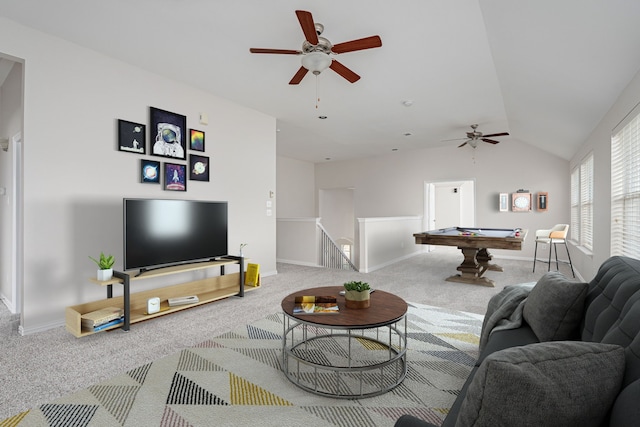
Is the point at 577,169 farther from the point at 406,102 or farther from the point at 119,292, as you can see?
the point at 119,292

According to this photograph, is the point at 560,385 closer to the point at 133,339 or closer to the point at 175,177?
the point at 133,339

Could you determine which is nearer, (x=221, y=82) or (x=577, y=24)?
(x=577, y=24)

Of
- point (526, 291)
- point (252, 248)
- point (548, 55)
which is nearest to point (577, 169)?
point (548, 55)

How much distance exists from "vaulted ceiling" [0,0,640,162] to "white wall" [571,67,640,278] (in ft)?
0.44

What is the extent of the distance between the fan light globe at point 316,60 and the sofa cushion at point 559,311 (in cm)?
237

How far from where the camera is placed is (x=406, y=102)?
482 centimetres

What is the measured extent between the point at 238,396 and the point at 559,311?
5.98ft

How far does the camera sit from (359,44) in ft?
8.37

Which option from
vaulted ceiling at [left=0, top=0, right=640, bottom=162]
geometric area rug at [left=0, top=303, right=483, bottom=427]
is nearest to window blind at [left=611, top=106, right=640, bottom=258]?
vaulted ceiling at [left=0, top=0, right=640, bottom=162]

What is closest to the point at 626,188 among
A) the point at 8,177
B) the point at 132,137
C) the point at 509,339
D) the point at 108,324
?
the point at 509,339

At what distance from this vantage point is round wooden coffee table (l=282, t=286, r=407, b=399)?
1.96m

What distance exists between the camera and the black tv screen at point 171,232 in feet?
10.7

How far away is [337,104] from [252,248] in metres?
2.58

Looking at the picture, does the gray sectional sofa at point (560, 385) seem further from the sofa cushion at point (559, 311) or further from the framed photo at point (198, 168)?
the framed photo at point (198, 168)
